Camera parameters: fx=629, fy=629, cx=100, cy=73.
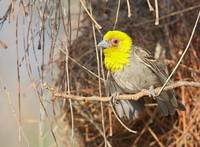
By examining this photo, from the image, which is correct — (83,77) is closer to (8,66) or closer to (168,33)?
(168,33)

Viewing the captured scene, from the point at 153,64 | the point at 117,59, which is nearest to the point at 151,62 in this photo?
the point at 153,64

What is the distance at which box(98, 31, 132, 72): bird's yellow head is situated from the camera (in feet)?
7.02

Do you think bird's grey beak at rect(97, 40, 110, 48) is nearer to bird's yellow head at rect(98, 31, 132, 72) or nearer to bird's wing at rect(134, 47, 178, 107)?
bird's yellow head at rect(98, 31, 132, 72)

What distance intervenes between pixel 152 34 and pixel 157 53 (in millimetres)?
85

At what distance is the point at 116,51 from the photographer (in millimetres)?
2152

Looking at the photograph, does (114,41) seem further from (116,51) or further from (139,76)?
(139,76)

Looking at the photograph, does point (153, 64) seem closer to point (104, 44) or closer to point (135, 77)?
point (135, 77)

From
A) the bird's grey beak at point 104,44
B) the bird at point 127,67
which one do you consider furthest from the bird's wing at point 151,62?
the bird's grey beak at point 104,44

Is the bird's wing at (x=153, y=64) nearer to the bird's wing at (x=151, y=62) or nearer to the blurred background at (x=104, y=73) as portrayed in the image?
the bird's wing at (x=151, y=62)

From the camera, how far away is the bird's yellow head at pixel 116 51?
7.02 ft

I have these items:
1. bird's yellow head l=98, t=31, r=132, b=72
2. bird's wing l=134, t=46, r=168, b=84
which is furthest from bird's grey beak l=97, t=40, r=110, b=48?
bird's wing l=134, t=46, r=168, b=84

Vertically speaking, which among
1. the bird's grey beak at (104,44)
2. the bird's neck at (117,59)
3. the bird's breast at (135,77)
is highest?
the bird's grey beak at (104,44)

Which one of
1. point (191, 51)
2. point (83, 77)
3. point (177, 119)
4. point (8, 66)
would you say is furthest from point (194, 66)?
point (8, 66)

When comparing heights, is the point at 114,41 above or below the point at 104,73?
above
